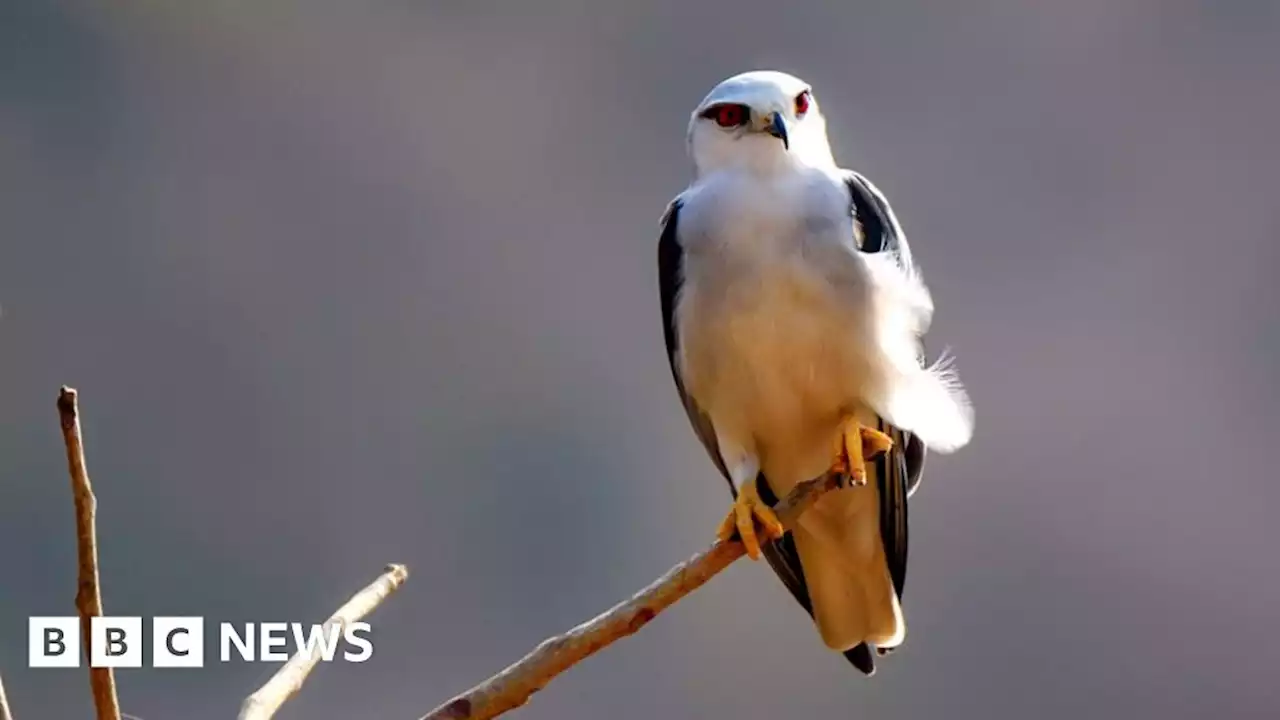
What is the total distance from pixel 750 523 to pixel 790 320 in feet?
1.01

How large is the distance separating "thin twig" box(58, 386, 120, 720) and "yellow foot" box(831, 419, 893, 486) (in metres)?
1.19

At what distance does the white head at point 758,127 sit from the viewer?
2266 mm

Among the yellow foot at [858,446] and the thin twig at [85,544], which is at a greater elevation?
the yellow foot at [858,446]

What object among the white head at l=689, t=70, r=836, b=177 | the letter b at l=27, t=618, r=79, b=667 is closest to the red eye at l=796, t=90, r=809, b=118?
the white head at l=689, t=70, r=836, b=177

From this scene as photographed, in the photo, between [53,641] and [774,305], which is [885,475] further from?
[53,641]

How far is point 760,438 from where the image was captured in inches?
92.8

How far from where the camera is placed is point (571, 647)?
1.50 m

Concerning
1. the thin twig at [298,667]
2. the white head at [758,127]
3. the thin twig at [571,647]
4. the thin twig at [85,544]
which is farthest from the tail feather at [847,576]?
the thin twig at [85,544]

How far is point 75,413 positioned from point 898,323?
1.37 metres

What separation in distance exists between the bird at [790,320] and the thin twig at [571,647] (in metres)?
0.38

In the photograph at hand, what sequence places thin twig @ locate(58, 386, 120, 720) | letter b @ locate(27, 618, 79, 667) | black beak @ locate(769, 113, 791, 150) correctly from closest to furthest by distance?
thin twig @ locate(58, 386, 120, 720) < black beak @ locate(769, 113, 791, 150) < letter b @ locate(27, 618, 79, 667)

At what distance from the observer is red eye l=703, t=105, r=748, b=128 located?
2293mm

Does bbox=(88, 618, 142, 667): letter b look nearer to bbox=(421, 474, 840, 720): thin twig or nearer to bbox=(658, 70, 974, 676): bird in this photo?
bbox=(421, 474, 840, 720): thin twig

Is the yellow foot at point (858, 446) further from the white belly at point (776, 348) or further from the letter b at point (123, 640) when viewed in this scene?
the letter b at point (123, 640)
